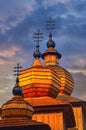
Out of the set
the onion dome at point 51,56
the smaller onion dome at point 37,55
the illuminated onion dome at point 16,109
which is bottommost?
the illuminated onion dome at point 16,109

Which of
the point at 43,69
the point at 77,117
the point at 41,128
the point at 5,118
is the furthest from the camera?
the point at 77,117

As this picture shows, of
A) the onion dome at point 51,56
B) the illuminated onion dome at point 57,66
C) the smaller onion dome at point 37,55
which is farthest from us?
the onion dome at point 51,56

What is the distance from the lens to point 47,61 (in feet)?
158

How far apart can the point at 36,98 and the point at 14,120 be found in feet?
28.4

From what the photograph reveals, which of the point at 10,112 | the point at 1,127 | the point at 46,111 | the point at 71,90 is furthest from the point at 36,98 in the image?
the point at 71,90

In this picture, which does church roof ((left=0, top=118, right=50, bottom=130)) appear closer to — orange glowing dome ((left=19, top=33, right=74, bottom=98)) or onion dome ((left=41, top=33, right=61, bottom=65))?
orange glowing dome ((left=19, top=33, right=74, bottom=98))

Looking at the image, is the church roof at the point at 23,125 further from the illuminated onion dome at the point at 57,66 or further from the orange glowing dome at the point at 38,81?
the illuminated onion dome at the point at 57,66

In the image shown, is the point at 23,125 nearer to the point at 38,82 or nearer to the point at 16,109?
the point at 16,109

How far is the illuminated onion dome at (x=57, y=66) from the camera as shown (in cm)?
4622

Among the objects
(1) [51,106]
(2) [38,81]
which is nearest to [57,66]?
(2) [38,81]

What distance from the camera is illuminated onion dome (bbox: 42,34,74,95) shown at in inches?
1820

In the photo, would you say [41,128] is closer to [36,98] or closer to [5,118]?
[5,118]

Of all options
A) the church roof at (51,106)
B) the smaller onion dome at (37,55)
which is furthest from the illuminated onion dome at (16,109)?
the smaller onion dome at (37,55)

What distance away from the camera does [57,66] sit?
47500 millimetres
